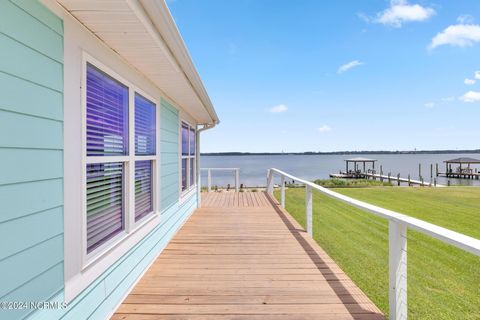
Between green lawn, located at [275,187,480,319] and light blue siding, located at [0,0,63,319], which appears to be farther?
green lawn, located at [275,187,480,319]

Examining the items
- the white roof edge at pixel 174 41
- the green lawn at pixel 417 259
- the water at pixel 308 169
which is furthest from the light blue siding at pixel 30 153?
the water at pixel 308 169

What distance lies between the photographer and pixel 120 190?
7.47ft

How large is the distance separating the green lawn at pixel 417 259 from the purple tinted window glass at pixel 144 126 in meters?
3.09

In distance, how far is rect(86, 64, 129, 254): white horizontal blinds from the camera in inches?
69.7

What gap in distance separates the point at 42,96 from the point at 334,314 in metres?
2.53

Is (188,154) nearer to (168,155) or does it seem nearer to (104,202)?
(168,155)

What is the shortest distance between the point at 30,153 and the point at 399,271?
2.40 m

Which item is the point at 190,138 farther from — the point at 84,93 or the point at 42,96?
the point at 42,96

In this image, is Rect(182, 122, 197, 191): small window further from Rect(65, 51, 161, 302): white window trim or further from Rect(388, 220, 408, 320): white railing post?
Rect(388, 220, 408, 320): white railing post

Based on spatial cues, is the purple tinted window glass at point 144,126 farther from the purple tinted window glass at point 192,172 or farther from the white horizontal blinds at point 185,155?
the purple tinted window glass at point 192,172

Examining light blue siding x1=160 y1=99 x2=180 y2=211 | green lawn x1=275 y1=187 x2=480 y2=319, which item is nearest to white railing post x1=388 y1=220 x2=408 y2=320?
green lawn x1=275 y1=187 x2=480 y2=319

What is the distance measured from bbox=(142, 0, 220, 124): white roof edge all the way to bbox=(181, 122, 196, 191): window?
1982 mm

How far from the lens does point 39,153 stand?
49.6 inches

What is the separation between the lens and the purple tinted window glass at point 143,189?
2.68 meters
